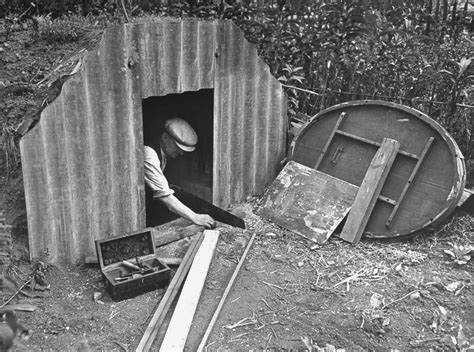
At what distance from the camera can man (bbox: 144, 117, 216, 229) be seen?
5579 millimetres

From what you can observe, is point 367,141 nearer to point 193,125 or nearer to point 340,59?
point 193,125

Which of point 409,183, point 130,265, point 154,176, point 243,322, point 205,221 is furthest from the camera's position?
point 205,221

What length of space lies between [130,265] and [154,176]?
1.15 metres

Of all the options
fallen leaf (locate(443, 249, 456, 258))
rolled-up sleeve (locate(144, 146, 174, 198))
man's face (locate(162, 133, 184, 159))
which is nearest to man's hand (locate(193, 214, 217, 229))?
rolled-up sleeve (locate(144, 146, 174, 198))

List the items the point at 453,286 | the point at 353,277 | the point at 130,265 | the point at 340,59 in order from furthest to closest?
the point at 340,59 < the point at 353,277 < the point at 453,286 < the point at 130,265

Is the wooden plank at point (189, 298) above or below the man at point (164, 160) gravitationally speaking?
below

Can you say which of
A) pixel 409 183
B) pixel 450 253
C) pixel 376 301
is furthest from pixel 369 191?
pixel 376 301

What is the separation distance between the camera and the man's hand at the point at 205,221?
18.8ft

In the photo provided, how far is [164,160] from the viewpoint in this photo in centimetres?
627

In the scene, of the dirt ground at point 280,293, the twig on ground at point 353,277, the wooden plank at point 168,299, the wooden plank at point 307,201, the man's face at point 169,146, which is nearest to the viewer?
the wooden plank at point 168,299

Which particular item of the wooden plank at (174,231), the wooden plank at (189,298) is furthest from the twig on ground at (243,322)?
the wooden plank at (174,231)

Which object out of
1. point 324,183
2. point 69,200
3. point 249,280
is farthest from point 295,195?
point 69,200

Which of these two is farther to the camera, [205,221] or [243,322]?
[205,221]

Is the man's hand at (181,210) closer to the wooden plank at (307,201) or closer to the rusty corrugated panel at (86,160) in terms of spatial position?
the rusty corrugated panel at (86,160)
